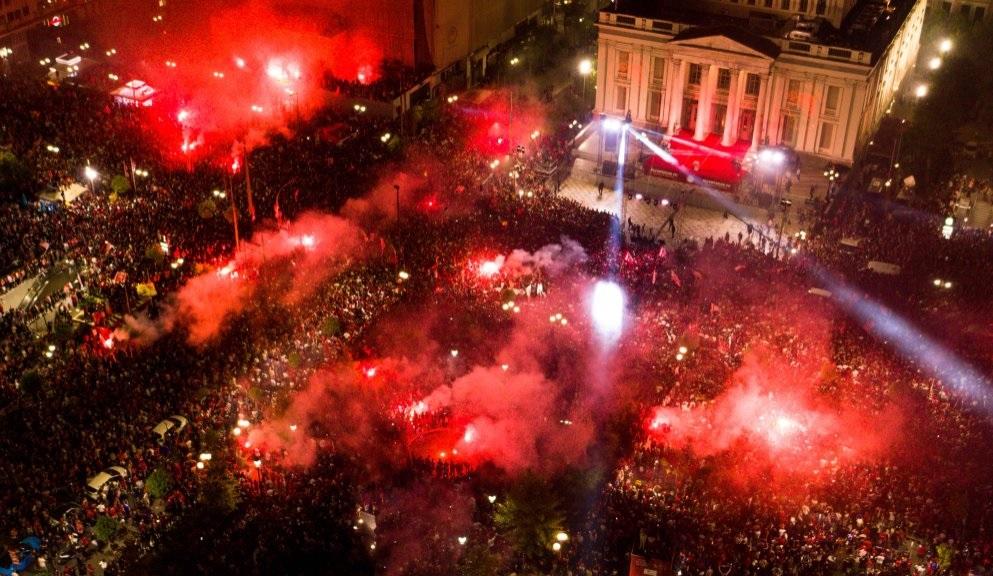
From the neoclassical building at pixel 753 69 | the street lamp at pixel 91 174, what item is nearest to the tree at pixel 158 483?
the street lamp at pixel 91 174

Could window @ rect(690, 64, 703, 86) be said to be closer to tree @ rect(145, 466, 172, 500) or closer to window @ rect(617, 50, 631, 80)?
window @ rect(617, 50, 631, 80)

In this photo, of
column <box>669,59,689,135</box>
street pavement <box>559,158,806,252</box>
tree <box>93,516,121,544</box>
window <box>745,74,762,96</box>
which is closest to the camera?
tree <box>93,516,121,544</box>

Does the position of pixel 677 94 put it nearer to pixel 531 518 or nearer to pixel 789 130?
pixel 789 130

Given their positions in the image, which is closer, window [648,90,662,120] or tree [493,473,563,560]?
tree [493,473,563,560]

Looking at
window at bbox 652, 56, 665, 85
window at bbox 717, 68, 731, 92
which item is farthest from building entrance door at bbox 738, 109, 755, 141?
window at bbox 652, 56, 665, 85

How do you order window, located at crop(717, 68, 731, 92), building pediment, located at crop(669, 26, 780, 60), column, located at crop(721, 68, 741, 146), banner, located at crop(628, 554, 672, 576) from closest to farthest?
banner, located at crop(628, 554, 672, 576) → building pediment, located at crop(669, 26, 780, 60) → column, located at crop(721, 68, 741, 146) → window, located at crop(717, 68, 731, 92)

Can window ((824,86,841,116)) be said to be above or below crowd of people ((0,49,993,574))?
above

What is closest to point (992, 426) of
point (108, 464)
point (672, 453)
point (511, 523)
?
point (672, 453)
